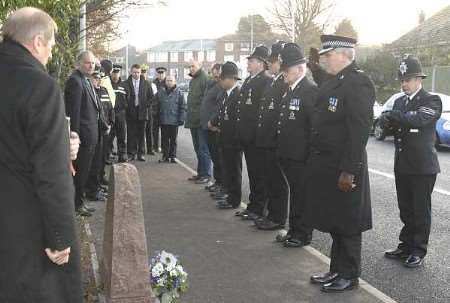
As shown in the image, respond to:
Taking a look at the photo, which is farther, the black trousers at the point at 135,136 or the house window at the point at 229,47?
the house window at the point at 229,47

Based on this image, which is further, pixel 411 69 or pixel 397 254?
pixel 397 254

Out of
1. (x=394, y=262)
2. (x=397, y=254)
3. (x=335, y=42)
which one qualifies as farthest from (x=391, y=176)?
(x=335, y=42)

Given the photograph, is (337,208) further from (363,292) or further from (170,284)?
(170,284)

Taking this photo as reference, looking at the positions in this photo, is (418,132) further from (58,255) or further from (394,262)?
(58,255)

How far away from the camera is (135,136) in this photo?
13375 mm

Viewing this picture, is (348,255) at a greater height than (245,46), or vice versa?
(245,46)

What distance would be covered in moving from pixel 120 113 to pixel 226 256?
7.00 m

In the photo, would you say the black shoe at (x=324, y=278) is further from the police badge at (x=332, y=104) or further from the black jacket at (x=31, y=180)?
the black jacket at (x=31, y=180)

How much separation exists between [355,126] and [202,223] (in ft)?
10.9

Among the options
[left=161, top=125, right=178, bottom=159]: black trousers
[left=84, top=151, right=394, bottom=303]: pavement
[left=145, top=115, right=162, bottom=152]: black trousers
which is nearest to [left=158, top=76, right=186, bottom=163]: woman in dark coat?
[left=161, top=125, right=178, bottom=159]: black trousers

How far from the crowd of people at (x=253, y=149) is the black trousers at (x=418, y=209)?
1 centimetres

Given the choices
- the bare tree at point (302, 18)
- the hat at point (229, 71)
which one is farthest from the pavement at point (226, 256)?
the bare tree at point (302, 18)

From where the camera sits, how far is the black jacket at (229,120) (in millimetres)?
8148

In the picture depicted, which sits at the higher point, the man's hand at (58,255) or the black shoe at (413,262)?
the man's hand at (58,255)
